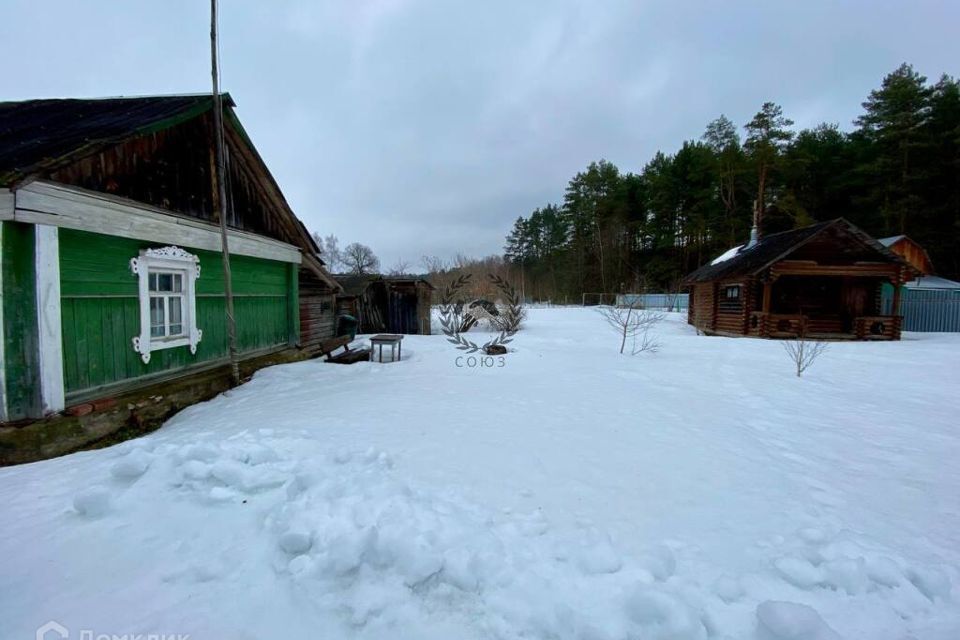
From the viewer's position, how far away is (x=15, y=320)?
387cm

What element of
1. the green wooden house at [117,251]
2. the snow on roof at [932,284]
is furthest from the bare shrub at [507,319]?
the snow on roof at [932,284]

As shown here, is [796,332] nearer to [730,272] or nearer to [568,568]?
[730,272]

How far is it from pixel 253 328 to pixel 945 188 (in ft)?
122

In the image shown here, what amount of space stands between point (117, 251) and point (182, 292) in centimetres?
115

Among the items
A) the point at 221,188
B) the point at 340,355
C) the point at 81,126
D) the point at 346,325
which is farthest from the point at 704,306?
the point at 81,126

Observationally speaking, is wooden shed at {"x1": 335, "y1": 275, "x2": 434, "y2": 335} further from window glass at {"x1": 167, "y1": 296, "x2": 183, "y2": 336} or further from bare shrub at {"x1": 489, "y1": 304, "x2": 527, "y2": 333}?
window glass at {"x1": 167, "y1": 296, "x2": 183, "y2": 336}

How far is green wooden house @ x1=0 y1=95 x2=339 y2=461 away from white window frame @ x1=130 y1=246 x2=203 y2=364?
0.02 meters

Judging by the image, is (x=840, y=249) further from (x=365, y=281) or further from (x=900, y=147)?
(x=365, y=281)

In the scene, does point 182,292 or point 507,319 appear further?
point 507,319

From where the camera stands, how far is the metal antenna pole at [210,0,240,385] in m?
5.84

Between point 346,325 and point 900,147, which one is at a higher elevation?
point 900,147

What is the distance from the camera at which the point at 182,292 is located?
19.7ft

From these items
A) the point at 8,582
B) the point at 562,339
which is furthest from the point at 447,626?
the point at 562,339

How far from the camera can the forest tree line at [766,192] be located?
24188mm
